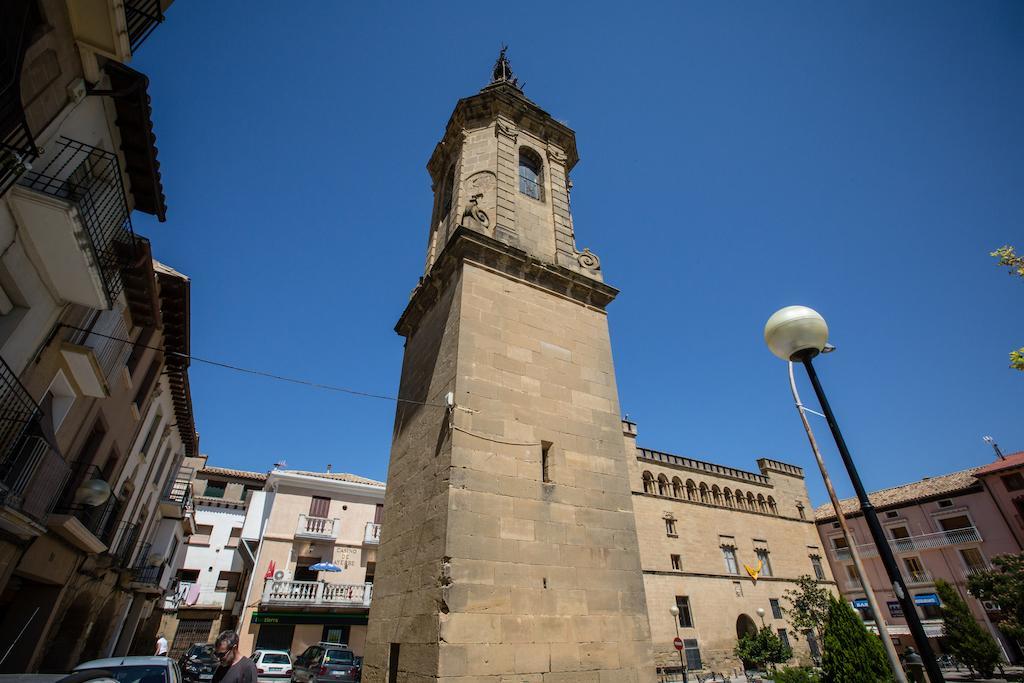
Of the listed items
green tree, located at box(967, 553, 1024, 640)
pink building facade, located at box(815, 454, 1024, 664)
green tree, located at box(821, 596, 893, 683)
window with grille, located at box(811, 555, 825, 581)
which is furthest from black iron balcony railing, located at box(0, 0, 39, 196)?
window with grille, located at box(811, 555, 825, 581)

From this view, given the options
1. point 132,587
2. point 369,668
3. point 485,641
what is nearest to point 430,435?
point 485,641

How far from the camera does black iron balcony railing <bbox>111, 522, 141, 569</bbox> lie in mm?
13047

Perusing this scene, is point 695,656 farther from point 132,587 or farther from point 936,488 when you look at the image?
point 132,587

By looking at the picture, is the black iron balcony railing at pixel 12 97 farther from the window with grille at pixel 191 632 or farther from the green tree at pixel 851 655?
the window with grille at pixel 191 632

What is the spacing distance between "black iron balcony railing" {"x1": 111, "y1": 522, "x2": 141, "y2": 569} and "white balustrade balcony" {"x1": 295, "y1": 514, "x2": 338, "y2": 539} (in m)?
6.53

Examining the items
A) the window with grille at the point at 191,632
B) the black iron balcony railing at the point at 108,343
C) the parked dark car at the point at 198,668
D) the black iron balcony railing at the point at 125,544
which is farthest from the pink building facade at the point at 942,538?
the window with grille at the point at 191,632

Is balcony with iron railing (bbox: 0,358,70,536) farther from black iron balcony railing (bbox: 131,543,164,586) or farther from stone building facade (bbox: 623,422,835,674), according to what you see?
stone building facade (bbox: 623,422,835,674)

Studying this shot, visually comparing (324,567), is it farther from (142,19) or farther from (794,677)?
(142,19)

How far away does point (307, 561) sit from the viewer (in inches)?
810

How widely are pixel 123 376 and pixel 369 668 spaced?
8847 millimetres

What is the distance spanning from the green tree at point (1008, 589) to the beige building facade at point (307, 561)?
79.6 ft

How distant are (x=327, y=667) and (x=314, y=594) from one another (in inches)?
299

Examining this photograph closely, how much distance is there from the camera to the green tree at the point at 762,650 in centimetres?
2100

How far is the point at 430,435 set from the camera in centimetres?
695
